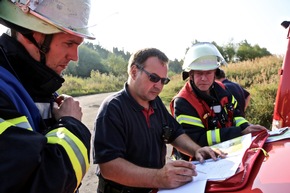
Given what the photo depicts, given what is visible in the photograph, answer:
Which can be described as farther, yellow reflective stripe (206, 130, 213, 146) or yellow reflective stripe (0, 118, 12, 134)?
yellow reflective stripe (206, 130, 213, 146)

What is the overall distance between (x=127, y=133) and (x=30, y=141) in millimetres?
952

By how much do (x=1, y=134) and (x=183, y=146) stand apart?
4.93 ft

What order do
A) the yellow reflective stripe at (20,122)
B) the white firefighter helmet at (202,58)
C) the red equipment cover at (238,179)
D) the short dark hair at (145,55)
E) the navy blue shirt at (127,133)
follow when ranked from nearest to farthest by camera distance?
the yellow reflective stripe at (20,122) → the red equipment cover at (238,179) → the navy blue shirt at (127,133) → the short dark hair at (145,55) → the white firefighter helmet at (202,58)

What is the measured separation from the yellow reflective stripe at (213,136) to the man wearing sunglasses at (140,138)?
0.95ft

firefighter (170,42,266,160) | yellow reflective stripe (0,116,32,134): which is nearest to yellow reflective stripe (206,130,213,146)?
firefighter (170,42,266,160)

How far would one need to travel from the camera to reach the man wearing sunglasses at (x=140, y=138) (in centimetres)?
156

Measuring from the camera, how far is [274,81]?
844 centimetres

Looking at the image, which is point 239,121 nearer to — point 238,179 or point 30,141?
point 238,179

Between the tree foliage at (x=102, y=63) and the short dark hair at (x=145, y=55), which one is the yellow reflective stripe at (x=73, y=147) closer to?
the short dark hair at (x=145, y=55)

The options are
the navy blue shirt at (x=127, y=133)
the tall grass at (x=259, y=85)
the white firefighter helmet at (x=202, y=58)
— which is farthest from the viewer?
the tall grass at (x=259, y=85)

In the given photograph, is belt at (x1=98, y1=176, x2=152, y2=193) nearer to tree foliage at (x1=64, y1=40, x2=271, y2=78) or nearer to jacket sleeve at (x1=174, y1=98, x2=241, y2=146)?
jacket sleeve at (x1=174, y1=98, x2=241, y2=146)

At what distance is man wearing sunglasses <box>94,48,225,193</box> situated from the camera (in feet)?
5.11

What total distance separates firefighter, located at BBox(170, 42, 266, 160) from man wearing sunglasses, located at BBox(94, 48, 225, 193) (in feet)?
0.98

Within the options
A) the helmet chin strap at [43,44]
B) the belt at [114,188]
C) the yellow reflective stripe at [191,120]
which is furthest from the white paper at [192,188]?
the yellow reflective stripe at [191,120]
